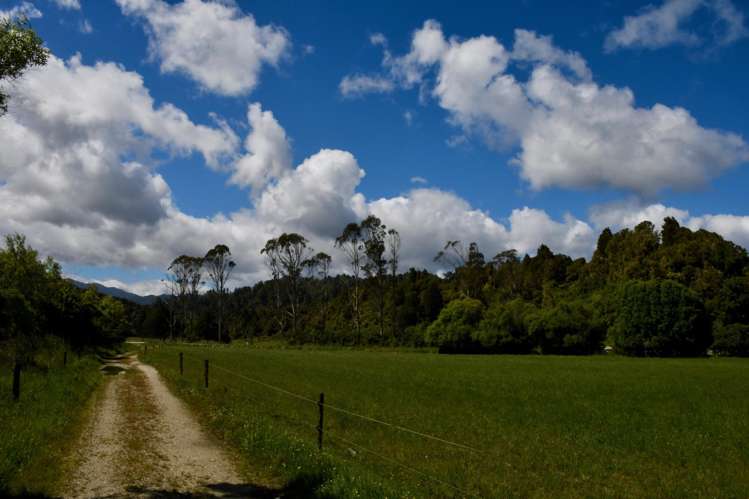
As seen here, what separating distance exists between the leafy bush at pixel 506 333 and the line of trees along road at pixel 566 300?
18cm

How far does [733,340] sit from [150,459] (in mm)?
85269

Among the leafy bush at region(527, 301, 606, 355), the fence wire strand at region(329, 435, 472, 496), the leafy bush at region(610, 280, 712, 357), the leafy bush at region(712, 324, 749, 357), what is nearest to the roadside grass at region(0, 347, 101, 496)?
the fence wire strand at region(329, 435, 472, 496)

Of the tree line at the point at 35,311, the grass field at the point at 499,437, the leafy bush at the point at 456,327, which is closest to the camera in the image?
the grass field at the point at 499,437

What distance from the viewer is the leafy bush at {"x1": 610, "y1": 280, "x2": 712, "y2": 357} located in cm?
7738

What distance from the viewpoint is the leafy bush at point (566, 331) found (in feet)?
284

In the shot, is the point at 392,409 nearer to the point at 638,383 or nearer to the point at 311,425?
the point at 311,425

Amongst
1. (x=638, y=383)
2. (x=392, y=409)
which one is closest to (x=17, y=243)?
(x=392, y=409)

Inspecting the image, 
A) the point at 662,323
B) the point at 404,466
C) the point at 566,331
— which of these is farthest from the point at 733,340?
the point at 404,466

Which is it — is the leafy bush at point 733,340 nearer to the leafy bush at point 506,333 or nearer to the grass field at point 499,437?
the leafy bush at point 506,333

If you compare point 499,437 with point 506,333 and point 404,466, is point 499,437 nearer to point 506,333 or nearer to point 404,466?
point 404,466

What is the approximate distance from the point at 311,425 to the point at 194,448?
5.55 metres

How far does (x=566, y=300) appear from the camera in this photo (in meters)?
106

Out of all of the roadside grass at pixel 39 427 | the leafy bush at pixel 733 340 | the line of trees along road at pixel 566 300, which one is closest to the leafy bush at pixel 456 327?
the line of trees along road at pixel 566 300

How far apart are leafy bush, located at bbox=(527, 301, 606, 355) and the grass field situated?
2128 inches
